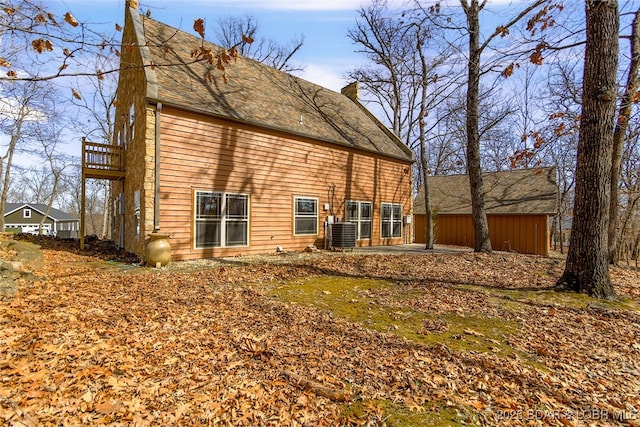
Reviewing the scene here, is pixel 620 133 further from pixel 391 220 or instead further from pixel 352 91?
pixel 352 91

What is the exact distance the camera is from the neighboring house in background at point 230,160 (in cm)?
895

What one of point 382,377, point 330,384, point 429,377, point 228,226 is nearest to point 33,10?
point 330,384

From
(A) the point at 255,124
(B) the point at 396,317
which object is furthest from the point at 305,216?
(B) the point at 396,317

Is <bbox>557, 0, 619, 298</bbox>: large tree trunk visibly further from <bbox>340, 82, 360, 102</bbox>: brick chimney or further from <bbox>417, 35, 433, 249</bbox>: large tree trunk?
<bbox>340, 82, 360, 102</bbox>: brick chimney

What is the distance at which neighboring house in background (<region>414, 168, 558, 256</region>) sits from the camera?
1596 cm

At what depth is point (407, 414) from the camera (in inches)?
98.3

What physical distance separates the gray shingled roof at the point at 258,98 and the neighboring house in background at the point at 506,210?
5.49 meters

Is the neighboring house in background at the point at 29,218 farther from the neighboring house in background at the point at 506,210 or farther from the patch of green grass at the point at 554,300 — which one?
the patch of green grass at the point at 554,300

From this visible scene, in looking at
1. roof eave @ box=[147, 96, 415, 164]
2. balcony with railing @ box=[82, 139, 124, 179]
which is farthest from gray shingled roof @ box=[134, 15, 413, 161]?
balcony with railing @ box=[82, 139, 124, 179]

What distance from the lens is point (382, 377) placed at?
300 cm

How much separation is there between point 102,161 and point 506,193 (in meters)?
19.6

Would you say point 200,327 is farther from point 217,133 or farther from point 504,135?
point 504,135

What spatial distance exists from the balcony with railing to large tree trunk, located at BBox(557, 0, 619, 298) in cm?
1312

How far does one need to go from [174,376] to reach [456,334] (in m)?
3.30
